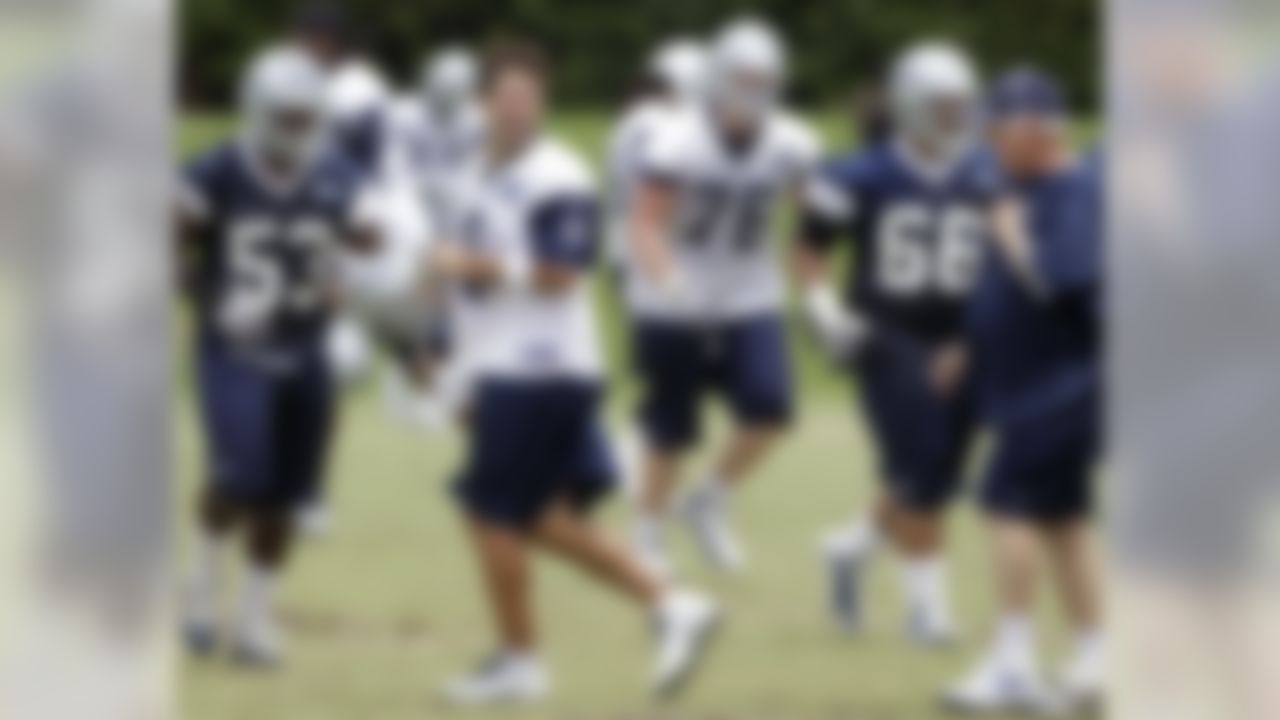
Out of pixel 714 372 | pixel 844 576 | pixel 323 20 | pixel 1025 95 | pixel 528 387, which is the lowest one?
pixel 844 576

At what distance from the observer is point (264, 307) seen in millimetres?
5984

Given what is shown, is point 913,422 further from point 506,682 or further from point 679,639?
point 506,682

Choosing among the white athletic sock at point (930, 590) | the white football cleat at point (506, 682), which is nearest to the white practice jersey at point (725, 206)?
the white athletic sock at point (930, 590)

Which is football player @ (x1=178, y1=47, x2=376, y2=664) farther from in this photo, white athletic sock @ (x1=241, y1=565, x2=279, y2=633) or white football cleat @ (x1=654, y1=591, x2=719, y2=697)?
white football cleat @ (x1=654, y1=591, x2=719, y2=697)

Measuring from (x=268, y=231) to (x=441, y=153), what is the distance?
0.39 metres

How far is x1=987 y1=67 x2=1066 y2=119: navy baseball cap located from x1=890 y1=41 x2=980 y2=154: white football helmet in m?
0.04

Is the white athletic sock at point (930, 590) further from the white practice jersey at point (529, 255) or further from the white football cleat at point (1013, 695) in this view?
the white practice jersey at point (529, 255)

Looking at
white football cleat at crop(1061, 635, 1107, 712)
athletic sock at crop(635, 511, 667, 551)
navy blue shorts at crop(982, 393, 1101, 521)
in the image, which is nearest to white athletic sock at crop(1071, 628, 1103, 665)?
white football cleat at crop(1061, 635, 1107, 712)

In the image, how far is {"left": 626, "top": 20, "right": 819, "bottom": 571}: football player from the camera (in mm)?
5930

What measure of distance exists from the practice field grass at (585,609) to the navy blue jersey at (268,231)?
88mm

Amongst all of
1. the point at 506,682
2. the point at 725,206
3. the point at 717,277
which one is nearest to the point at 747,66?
the point at 725,206

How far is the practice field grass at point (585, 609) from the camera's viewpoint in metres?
5.87

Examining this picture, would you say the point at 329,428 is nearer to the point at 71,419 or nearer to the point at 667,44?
the point at 667,44

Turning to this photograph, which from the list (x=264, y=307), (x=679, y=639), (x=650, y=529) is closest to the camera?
(x=679, y=639)
